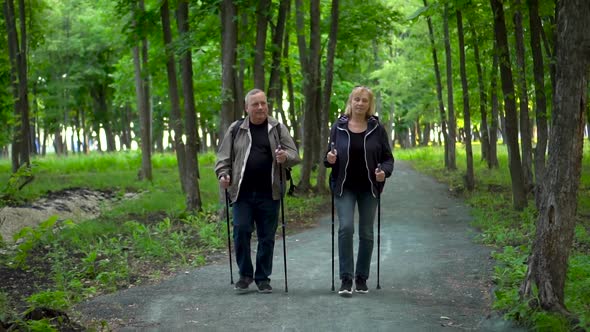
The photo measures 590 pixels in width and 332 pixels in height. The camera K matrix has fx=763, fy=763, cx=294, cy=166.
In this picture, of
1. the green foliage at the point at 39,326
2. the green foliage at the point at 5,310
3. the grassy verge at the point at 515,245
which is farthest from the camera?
the grassy verge at the point at 515,245

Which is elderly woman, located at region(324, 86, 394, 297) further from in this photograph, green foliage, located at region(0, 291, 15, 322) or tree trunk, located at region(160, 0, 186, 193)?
tree trunk, located at region(160, 0, 186, 193)

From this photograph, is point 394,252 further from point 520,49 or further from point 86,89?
point 86,89

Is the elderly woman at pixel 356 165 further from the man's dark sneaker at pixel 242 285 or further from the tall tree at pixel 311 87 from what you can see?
the tall tree at pixel 311 87

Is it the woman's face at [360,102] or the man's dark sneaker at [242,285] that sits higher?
the woman's face at [360,102]

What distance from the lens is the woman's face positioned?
796 cm

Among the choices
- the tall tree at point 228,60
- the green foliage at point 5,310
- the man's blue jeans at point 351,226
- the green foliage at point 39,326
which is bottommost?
the green foliage at point 5,310

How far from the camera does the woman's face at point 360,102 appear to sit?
7961mm

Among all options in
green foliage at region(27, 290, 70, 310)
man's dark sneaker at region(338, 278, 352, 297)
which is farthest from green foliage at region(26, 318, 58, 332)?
man's dark sneaker at region(338, 278, 352, 297)

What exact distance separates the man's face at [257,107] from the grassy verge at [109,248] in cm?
232

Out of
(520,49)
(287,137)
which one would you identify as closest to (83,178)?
(520,49)

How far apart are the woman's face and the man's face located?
0.98m

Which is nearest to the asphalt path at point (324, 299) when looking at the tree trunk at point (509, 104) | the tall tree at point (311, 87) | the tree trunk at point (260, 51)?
the tree trunk at point (509, 104)

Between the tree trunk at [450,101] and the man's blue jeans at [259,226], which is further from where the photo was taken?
the tree trunk at [450,101]

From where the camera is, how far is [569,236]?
6.31 m
